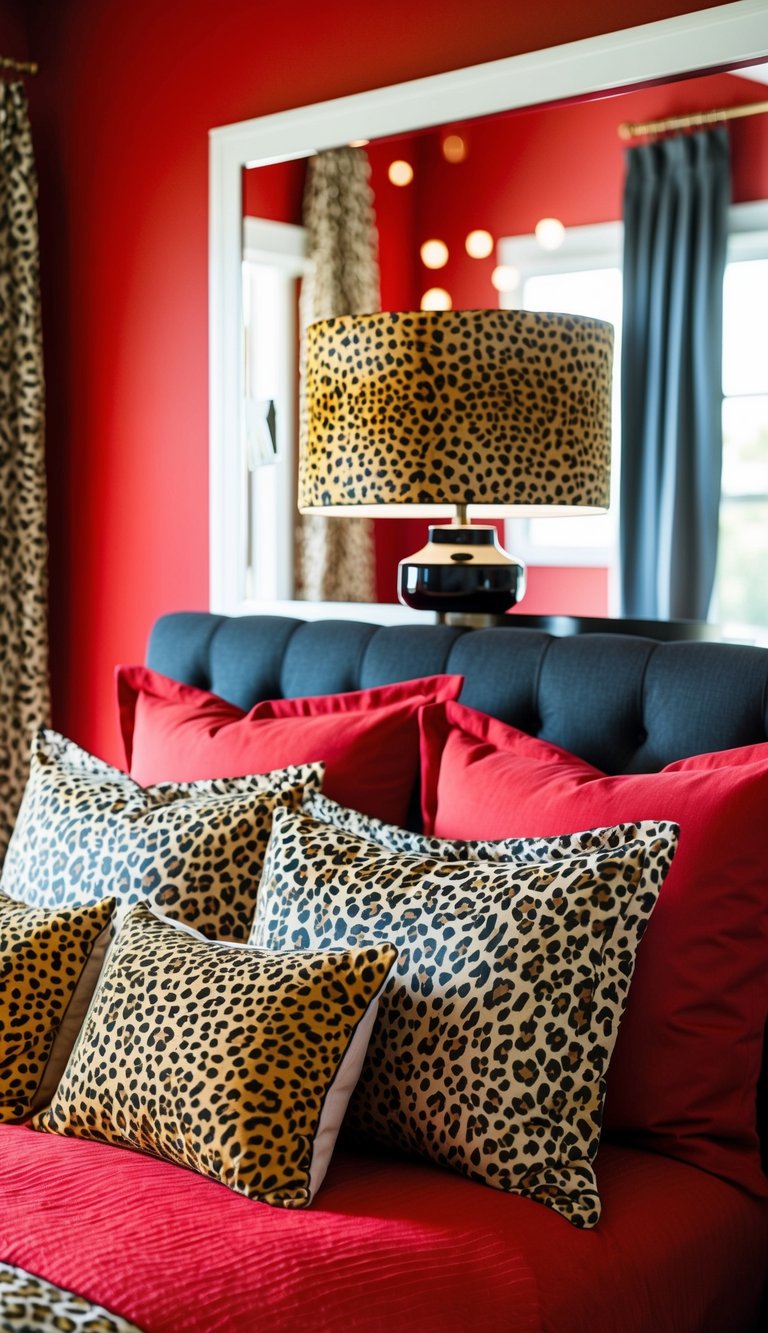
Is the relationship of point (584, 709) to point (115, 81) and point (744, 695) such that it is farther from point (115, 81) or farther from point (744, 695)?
point (115, 81)

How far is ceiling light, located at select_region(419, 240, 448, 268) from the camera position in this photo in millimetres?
2679

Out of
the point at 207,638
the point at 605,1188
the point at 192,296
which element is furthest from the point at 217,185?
the point at 605,1188

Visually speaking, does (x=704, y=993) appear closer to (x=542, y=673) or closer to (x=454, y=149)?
(x=542, y=673)

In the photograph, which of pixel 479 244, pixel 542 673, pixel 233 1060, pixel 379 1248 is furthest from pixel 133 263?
pixel 379 1248

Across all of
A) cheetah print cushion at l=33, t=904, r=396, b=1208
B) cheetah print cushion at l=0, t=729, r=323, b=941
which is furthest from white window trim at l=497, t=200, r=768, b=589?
cheetah print cushion at l=33, t=904, r=396, b=1208

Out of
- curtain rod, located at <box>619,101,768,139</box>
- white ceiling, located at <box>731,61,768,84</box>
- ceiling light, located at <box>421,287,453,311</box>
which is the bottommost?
ceiling light, located at <box>421,287,453,311</box>

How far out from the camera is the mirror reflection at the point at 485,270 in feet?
7.45

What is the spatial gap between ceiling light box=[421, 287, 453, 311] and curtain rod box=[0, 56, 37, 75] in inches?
58.2

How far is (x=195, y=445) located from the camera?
3324mm

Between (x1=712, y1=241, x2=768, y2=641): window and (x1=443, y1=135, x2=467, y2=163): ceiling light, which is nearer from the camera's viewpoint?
(x1=712, y1=241, x2=768, y2=641): window

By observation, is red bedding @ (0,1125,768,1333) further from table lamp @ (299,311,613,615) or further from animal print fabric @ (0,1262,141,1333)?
table lamp @ (299,311,613,615)

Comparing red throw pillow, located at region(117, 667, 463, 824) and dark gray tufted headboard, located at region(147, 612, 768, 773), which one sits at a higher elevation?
dark gray tufted headboard, located at region(147, 612, 768, 773)

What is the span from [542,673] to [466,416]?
1.31ft

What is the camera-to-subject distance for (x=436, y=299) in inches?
106
